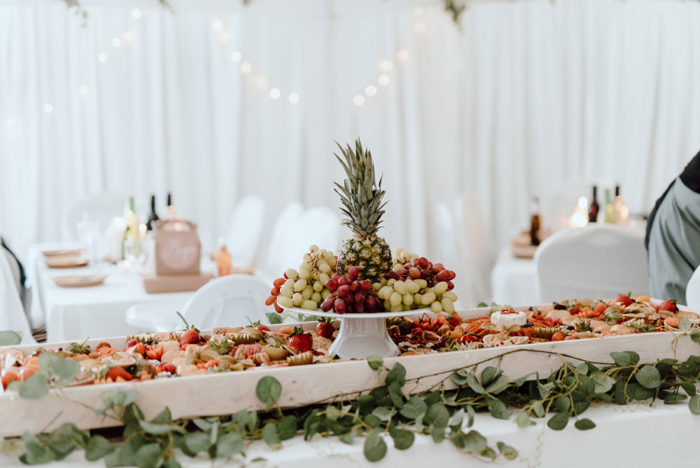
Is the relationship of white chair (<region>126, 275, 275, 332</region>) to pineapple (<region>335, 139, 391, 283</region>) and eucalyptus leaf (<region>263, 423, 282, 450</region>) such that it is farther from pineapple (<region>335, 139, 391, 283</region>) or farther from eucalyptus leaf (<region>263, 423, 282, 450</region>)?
eucalyptus leaf (<region>263, 423, 282, 450</region>)

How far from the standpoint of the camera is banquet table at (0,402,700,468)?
94cm

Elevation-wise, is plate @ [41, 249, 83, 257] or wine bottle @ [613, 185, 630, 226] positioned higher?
wine bottle @ [613, 185, 630, 226]

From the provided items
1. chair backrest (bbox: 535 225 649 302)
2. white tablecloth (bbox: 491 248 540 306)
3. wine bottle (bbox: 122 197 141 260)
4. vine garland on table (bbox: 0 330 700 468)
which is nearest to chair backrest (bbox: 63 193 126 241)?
wine bottle (bbox: 122 197 141 260)

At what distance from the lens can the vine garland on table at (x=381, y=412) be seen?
0.90 metres

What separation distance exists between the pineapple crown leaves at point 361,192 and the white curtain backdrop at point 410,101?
4.09 m

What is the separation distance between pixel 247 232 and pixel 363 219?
3021 millimetres

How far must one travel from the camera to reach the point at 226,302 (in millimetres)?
1821

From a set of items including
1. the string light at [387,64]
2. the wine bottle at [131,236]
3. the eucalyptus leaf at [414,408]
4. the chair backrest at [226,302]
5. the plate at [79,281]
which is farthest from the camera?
the string light at [387,64]

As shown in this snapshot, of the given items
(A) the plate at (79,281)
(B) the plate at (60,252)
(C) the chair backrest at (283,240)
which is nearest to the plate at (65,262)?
(B) the plate at (60,252)

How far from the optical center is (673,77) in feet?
17.2

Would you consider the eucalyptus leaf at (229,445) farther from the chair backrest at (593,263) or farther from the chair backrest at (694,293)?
the chair backrest at (593,263)

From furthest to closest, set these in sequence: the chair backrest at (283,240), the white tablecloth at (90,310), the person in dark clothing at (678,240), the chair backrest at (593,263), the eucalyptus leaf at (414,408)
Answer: the chair backrest at (283,240)
the chair backrest at (593,263)
the white tablecloth at (90,310)
the person in dark clothing at (678,240)
the eucalyptus leaf at (414,408)

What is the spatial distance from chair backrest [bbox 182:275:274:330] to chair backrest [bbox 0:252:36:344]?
0.80m

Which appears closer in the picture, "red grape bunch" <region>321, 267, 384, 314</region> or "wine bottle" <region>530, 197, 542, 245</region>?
"red grape bunch" <region>321, 267, 384, 314</region>
